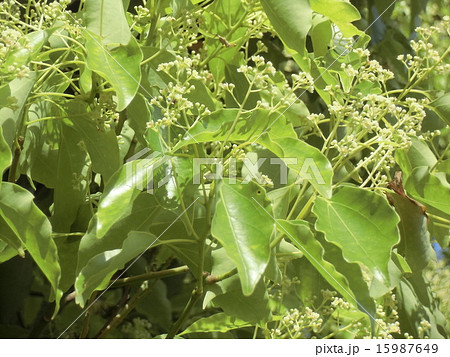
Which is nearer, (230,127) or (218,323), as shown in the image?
(230,127)

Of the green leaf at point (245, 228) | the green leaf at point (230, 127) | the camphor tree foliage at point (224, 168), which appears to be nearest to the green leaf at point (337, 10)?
the camphor tree foliage at point (224, 168)

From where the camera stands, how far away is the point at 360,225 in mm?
918

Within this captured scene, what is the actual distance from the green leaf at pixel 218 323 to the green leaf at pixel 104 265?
0.25m

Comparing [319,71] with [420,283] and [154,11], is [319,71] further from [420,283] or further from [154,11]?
[420,283]

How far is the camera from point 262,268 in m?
0.80

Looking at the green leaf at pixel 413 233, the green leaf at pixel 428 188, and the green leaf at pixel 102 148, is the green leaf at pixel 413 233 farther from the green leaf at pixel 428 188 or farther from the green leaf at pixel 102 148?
the green leaf at pixel 102 148

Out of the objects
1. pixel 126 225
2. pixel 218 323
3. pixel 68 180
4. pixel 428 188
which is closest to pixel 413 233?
pixel 428 188

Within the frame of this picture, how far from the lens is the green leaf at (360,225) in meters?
0.88

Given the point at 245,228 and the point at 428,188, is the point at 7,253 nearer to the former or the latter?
A: the point at 245,228

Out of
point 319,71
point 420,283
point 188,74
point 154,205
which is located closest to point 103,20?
point 188,74

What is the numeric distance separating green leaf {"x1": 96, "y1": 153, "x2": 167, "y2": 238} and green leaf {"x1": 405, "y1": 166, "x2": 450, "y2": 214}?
41 cm

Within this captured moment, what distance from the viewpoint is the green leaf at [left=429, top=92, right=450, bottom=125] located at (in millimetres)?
1219

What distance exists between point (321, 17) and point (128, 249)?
1.74ft

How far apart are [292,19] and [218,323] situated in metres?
0.48
